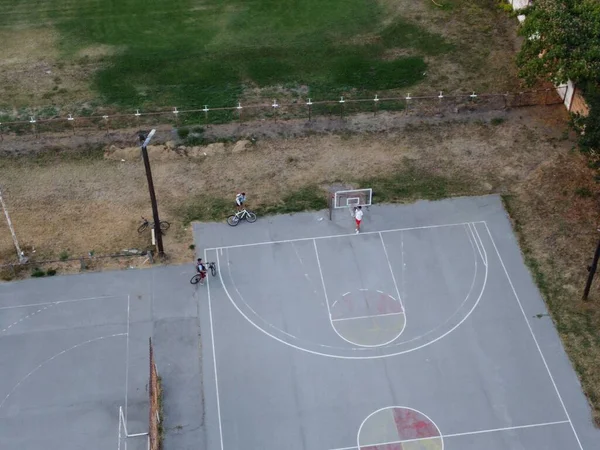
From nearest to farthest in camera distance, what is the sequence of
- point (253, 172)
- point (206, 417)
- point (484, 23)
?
point (206, 417) < point (253, 172) < point (484, 23)

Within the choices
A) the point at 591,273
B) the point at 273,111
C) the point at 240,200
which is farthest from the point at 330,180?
the point at 591,273

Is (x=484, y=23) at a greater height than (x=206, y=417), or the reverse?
(x=484, y=23)

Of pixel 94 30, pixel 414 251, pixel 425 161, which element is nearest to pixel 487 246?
pixel 414 251

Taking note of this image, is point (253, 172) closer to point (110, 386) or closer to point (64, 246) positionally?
point (64, 246)

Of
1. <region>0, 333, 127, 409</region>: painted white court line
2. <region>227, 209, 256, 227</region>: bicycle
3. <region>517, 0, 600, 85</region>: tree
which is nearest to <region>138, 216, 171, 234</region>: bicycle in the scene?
<region>227, 209, 256, 227</region>: bicycle

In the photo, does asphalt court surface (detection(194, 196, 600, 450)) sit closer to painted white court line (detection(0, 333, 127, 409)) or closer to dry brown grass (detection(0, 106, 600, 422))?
dry brown grass (detection(0, 106, 600, 422))

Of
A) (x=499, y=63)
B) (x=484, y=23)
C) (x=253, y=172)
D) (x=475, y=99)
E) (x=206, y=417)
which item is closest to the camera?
(x=206, y=417)

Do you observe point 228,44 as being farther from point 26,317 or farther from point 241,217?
point 26,317

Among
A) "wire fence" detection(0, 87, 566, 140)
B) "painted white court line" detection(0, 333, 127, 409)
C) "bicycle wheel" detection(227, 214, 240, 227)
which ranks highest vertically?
"wire fence" detection(0, 87, 566, 140)
